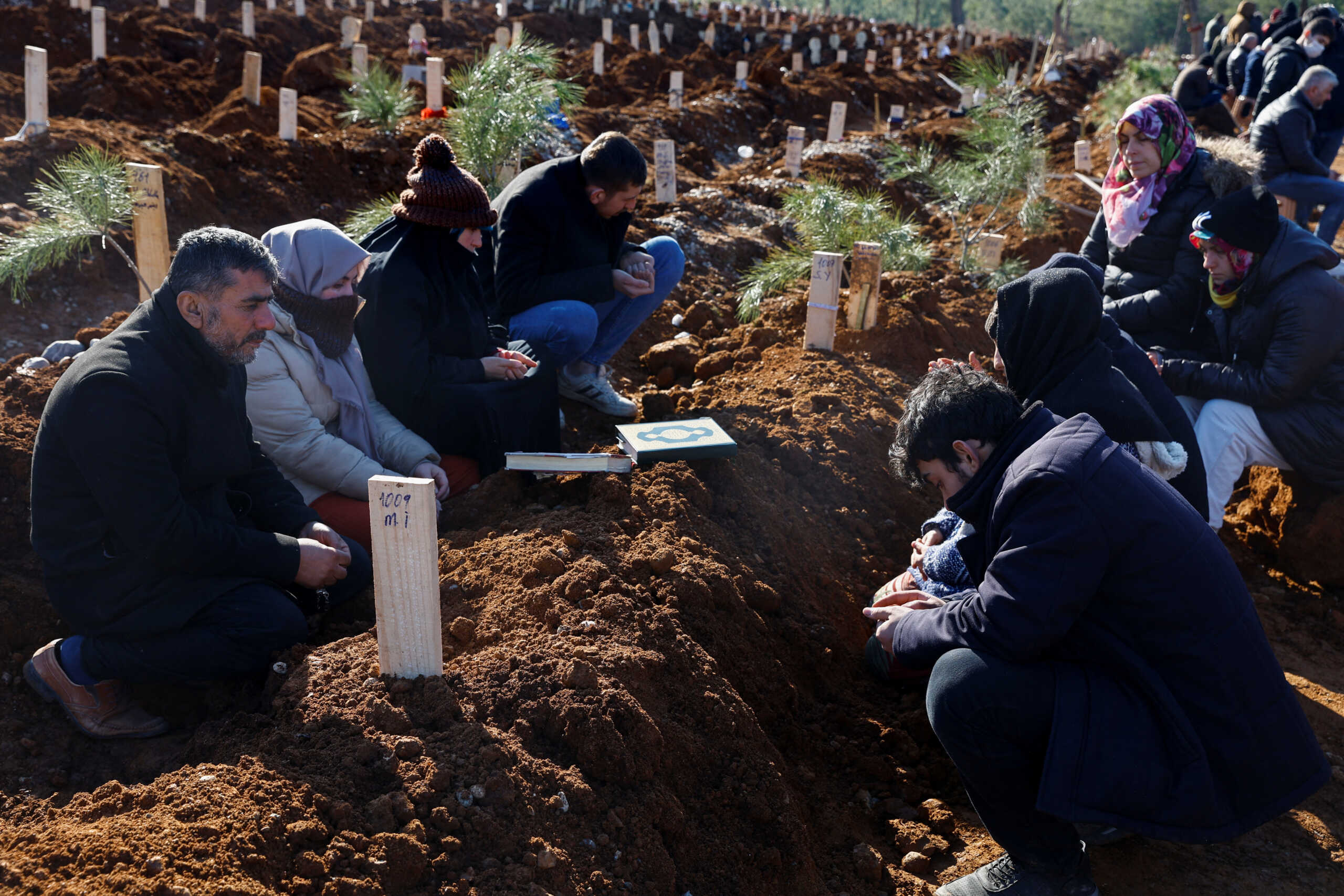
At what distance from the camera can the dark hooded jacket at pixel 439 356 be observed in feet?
11.2

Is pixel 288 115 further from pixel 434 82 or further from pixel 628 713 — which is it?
pixel 628 713

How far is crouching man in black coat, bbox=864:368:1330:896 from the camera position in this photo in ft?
6.62

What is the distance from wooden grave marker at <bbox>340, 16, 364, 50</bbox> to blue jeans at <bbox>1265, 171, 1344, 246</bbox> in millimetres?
10667

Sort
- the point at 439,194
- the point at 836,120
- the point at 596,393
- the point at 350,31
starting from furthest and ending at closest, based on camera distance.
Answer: the point at 350,31 → the point at 836,120 → the point at 596,393 → the point at 439,194

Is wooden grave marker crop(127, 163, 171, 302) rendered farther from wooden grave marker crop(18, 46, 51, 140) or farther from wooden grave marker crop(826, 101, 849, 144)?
wooden grave marker crop(826, 101, 849, 144)

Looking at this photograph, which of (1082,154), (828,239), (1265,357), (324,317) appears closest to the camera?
(324,317)

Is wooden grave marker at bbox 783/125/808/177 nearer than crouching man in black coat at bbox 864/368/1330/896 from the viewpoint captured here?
No

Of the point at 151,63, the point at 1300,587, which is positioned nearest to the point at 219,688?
the point at 1300,587

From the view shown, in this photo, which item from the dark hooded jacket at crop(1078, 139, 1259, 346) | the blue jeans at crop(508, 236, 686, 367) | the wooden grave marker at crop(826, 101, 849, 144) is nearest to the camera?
the blue jeans at crop(508, 236, 686, 367)

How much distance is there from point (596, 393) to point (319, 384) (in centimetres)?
136

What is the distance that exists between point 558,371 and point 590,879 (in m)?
2.59

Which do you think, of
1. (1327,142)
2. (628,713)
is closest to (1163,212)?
(628,713)

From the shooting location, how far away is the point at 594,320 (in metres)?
4.12

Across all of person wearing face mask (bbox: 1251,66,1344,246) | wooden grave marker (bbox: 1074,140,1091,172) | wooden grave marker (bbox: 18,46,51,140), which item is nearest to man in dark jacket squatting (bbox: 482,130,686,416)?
wooden grave marker (bbox: 18,46,51,140)
